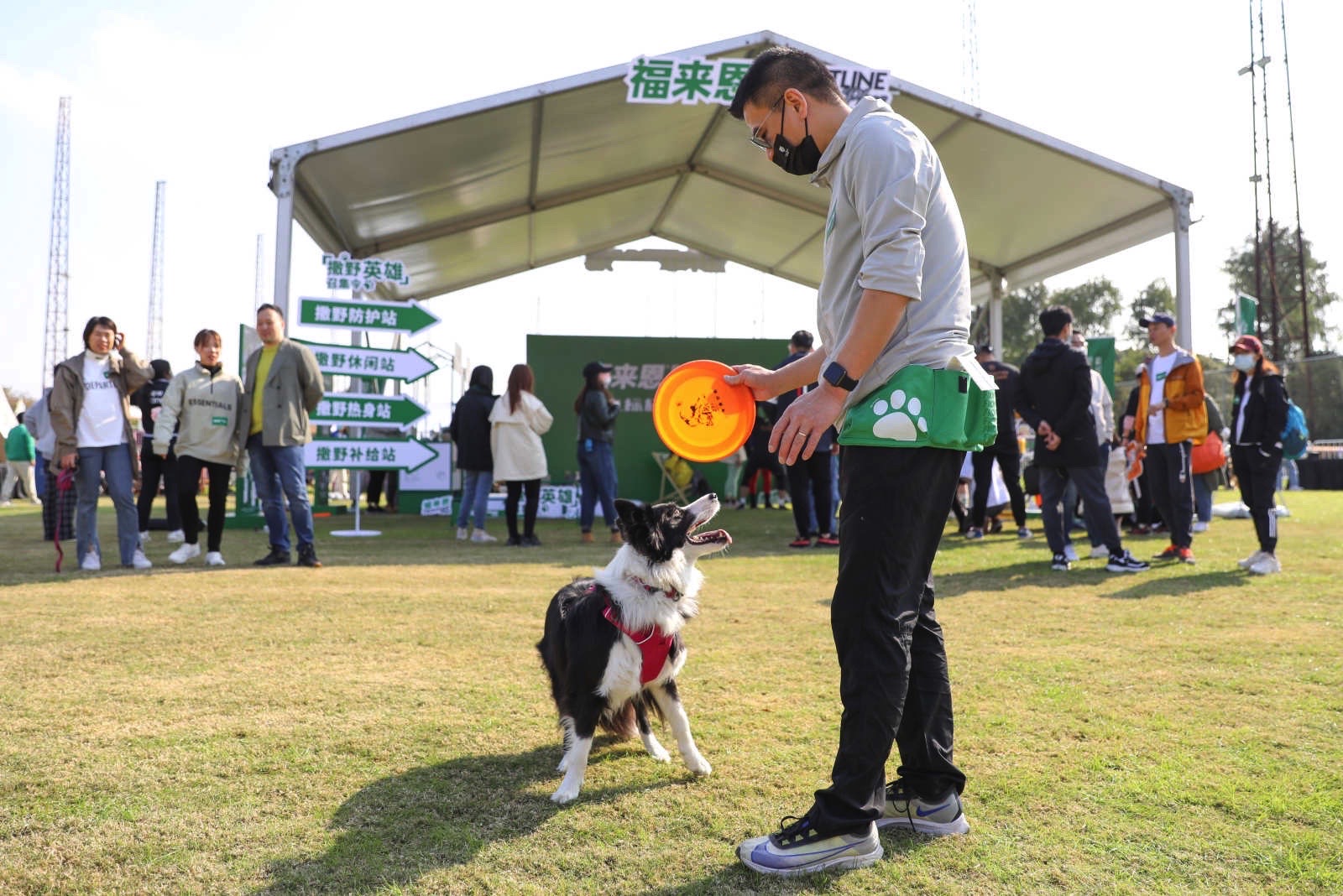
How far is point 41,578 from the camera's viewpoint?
6984mm

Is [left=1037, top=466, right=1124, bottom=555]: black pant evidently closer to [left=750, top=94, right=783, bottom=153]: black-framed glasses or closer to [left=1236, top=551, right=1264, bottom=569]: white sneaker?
[left=1236, top=551, right=1264, bottom=569]: white sneaker

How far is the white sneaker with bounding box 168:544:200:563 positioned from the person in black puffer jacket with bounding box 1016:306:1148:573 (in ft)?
23.8

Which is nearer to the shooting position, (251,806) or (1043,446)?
(251,806)

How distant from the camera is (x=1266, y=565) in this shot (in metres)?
6.96

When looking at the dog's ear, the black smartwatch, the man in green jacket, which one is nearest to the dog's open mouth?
the dog's ear

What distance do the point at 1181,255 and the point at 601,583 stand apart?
10592 millimetres

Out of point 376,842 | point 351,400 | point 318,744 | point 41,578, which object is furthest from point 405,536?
point 376,842

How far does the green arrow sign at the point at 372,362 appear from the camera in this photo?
34.2 feet

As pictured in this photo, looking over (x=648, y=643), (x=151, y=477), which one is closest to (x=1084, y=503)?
(x=648, y=643)

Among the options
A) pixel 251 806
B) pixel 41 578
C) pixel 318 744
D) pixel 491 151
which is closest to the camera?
pixel 251 806

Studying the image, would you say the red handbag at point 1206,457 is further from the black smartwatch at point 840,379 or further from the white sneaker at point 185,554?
the white sneaker at point 185,554

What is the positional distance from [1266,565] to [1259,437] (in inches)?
38.8

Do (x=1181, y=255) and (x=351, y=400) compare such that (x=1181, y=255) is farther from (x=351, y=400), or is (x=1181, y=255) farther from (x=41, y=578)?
(x=41, y=578)

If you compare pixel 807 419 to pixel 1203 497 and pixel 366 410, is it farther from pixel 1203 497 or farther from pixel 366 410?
pixel 1203 497
